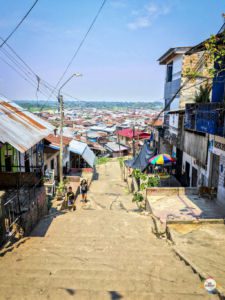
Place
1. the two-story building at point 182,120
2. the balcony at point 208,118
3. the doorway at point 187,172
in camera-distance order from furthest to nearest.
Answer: the doorway at point 187,172
the two-story building at point 182,120
the balcony at point 208,118

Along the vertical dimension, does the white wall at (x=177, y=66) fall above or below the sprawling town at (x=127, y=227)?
above

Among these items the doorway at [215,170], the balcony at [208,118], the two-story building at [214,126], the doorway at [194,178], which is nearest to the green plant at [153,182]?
the doorway at [194,178]

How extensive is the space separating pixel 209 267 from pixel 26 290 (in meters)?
4.30

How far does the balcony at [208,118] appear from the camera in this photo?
10.4m

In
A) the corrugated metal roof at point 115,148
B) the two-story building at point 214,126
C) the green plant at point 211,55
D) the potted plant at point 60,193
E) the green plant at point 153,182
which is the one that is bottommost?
the corrugated metal roof at point 115,148

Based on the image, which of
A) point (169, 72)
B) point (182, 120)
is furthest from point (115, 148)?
point (182, 120)

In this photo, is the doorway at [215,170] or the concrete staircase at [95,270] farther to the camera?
the doorway at [215,170]

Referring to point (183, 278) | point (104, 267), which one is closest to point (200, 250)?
point (183, 278)

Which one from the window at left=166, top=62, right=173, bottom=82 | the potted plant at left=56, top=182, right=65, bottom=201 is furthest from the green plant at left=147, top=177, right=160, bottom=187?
the window at left=166, top=62, right=173, bottom=82

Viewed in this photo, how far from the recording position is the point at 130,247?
23.0ft

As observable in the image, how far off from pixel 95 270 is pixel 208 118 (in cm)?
891

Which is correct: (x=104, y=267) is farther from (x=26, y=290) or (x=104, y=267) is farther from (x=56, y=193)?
(x=56, y=193)

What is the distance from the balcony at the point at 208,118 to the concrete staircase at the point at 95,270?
5.59 metres

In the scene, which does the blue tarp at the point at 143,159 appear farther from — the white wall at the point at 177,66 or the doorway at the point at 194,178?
the white wall at the point at 177,66
